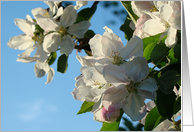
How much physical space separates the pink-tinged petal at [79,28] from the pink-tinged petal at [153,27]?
1.98 feet

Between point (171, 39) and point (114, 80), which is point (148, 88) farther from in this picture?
point (171, 39)

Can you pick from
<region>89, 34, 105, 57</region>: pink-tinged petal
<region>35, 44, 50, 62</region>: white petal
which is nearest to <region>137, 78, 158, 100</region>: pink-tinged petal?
<region>89, 34, 105, 57</region>: pink-tinged petal

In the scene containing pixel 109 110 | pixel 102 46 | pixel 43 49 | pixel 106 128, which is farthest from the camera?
pixel 43 49

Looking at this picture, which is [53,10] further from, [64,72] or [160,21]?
[160,21]

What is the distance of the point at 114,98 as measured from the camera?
798 millimetres

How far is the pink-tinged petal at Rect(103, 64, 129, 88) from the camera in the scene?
768mm

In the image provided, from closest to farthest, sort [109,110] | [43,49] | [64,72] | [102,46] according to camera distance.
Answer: [109,110] < [102,46] < [43,49] < [64,72]

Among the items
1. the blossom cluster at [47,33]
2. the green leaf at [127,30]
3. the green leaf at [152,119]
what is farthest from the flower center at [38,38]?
the green leaf at [152,119]

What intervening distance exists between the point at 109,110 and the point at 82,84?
0.68 ft

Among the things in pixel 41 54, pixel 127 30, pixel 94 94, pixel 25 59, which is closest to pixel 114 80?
pixel 94 94

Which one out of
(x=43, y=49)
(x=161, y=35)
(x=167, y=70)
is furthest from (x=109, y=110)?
(x=43, y=49)

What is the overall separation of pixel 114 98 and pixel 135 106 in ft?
0.39

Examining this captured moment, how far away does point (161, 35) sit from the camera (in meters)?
0.97

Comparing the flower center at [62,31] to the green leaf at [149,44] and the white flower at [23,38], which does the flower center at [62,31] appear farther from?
the green leaf at [149,44]
